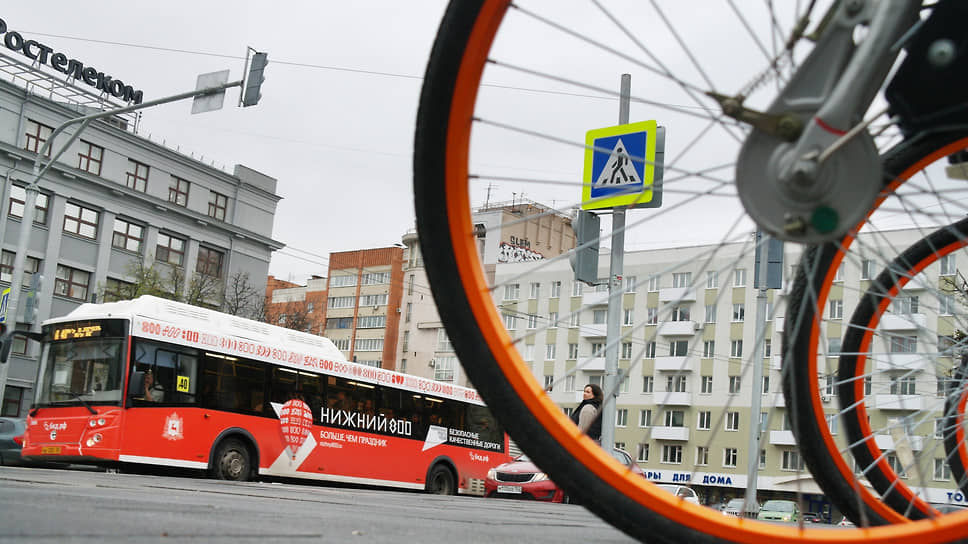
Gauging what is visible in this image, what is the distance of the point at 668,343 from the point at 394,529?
6560cm

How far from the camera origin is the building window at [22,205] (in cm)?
4169

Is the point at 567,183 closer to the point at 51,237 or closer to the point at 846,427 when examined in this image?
the point at 846,427

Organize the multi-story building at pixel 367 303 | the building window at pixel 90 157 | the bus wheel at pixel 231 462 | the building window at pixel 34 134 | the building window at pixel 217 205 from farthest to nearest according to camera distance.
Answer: the multi-story building at pixel 367 303 → the building window at pixel 217 205 → the building window at pixel 90 157 → the building window at pixel 34 134 → the bus wheel at pixel 231 462

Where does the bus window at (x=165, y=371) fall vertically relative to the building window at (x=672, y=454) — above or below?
above

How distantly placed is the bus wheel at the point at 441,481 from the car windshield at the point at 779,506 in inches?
1453

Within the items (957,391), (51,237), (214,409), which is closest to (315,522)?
(957,391)

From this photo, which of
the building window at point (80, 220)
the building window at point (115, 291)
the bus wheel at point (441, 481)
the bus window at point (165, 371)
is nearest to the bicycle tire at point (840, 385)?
the bus window at point (165, 371)

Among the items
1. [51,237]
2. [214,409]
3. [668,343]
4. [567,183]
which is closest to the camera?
[567,183]

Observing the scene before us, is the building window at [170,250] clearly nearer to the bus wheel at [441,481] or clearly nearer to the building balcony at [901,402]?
the bus wheel at [441,481]

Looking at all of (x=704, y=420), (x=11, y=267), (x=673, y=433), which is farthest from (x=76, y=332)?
(x=673, y=433)

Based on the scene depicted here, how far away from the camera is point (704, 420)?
63.8 meters

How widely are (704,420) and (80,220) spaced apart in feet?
130

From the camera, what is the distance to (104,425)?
1570 cm

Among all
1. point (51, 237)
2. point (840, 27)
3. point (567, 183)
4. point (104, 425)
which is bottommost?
point (104, 425)
